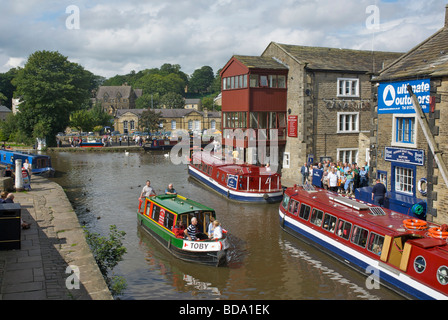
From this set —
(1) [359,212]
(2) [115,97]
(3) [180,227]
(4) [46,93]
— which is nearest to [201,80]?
(2) [115,97]

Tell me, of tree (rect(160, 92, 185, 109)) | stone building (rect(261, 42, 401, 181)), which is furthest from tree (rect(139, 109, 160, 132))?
stone building (rect(261, 42, 401, 181))

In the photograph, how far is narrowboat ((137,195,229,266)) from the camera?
1388 cm

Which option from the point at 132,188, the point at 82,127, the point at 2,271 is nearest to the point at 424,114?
the point at 2,271

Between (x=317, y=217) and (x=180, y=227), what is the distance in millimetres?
5288

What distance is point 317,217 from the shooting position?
1588 centimetres

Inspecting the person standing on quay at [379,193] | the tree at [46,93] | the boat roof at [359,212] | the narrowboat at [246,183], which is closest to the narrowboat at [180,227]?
the boat roof at [359,212]

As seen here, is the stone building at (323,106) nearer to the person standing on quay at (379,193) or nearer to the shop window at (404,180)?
the shop window at (404,180)

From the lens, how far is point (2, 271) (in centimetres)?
1078

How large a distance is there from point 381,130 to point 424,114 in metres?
3.32

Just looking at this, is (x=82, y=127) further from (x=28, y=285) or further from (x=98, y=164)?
(x=28, y=285)

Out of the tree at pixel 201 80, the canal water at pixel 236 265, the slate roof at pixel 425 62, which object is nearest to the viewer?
the canal water at pixel 236 265

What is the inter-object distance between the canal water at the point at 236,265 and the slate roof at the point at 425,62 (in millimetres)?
8492

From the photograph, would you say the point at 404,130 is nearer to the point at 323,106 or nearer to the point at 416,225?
the point at 416,225

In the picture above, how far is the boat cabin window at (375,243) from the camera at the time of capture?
12406 millimetres
